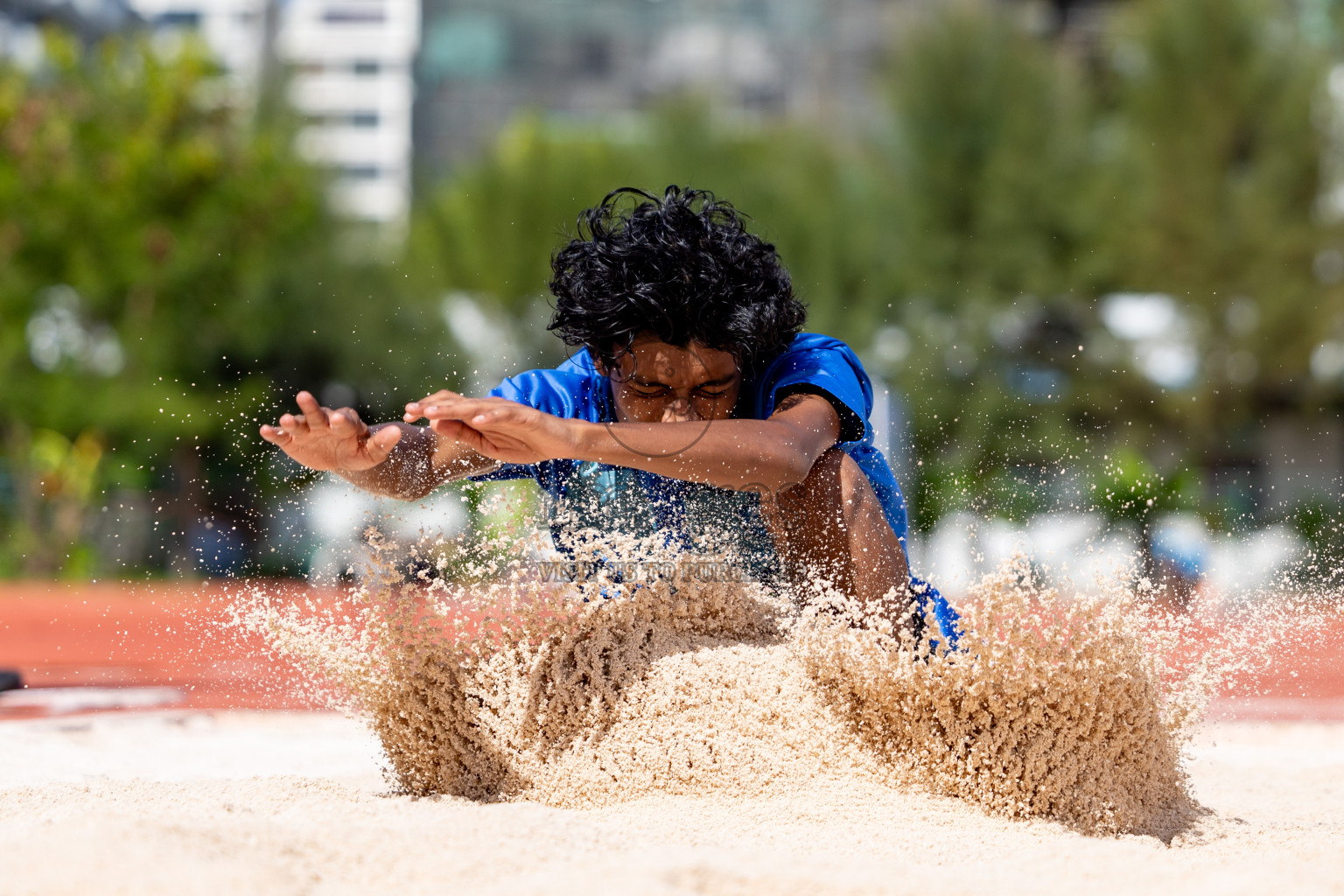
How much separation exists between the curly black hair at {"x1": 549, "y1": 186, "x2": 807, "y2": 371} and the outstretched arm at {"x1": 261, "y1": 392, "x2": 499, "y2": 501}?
13.7 inches

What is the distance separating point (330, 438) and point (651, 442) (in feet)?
2.05

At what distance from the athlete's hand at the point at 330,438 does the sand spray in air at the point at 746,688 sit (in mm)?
188

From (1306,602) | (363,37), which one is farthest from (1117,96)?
(363,37)

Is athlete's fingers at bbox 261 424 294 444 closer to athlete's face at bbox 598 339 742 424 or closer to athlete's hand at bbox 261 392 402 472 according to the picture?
athlete's hand at bbox 261 392 402 472

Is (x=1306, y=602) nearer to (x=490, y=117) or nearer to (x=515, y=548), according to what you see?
(x=515, y=548)

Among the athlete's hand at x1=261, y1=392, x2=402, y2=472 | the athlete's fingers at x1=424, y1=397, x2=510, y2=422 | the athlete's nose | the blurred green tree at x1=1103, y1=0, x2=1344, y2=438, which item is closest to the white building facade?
the blurred green tree at x1=1103, y1=0, x2=1344, y2=438

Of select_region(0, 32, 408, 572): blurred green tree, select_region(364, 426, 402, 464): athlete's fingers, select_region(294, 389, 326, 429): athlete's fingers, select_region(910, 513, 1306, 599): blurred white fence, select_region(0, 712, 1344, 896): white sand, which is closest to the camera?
select_region(0, 712, 1344, 896): white sand

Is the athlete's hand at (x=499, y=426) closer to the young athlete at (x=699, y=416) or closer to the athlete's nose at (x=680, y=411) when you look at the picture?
the young athlete at (x=699, y=416)

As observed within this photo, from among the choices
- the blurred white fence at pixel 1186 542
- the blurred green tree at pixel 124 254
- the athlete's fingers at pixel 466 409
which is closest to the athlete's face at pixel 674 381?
the athlete's fingers at pixel 466 409

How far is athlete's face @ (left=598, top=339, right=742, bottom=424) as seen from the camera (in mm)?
2301

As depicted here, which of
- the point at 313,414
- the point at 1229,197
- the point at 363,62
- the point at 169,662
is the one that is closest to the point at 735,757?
the point at 313,414

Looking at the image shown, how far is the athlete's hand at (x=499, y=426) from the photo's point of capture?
184 cm

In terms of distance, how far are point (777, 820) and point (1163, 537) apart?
9164 mm

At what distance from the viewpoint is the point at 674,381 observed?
7.57ft
